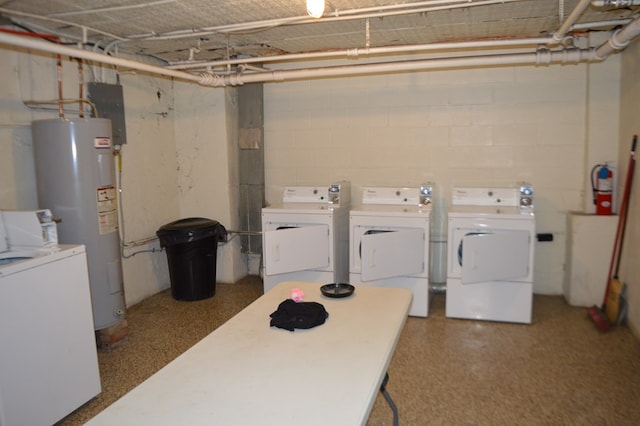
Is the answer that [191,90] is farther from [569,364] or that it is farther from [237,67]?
[569,364]

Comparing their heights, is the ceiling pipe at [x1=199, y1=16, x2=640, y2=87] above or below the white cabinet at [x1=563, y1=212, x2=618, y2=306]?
above

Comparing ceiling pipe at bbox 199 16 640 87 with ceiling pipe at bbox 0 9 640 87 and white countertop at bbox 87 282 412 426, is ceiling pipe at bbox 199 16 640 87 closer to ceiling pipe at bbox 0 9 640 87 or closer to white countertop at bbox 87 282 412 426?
ceiling pipe at bbox 0 9 640 87

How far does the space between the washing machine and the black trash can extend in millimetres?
577

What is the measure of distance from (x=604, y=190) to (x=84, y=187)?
4141 mm

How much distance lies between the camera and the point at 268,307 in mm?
2146

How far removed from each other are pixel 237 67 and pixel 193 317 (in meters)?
2.42

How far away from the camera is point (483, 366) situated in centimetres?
309

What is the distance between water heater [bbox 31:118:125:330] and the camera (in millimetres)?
3051

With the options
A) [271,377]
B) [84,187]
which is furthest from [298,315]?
[84,187]

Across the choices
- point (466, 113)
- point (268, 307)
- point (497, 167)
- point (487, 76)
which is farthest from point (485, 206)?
point (268, 307)

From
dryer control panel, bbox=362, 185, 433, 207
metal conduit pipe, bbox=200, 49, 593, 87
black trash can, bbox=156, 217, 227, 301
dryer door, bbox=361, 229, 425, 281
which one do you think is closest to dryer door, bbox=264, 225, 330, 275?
dryer door, bbox=361, 229, 425, 281

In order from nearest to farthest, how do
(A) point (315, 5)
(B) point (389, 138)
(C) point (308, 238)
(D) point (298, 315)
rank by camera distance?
(D) point (298, 315), (A) point (315, 5), (C) point (308, 238), (B) point (389, 138)

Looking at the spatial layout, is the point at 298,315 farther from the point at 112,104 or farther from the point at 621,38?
the point at 112,104

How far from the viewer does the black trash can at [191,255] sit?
14.0 ft
